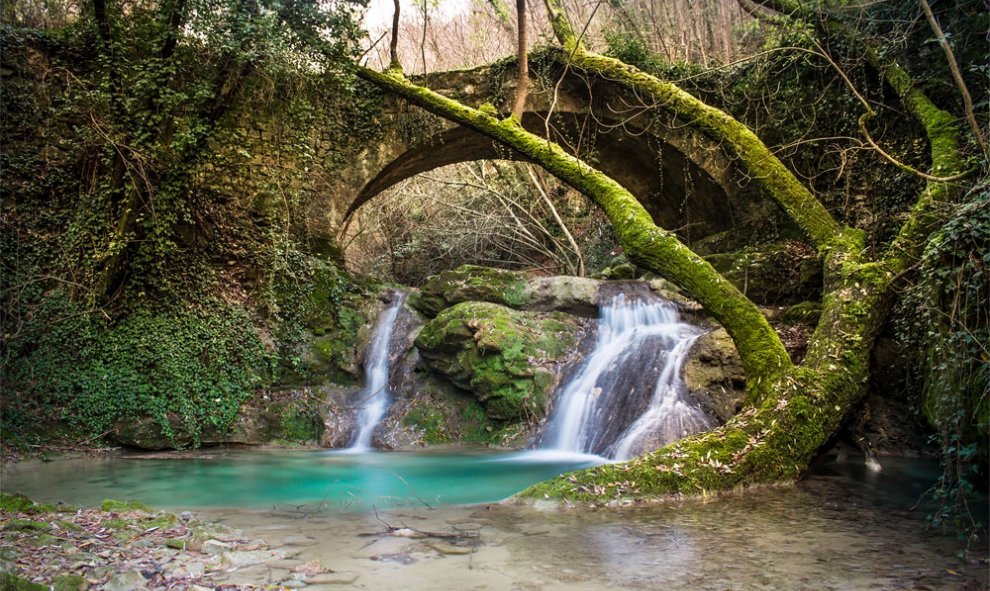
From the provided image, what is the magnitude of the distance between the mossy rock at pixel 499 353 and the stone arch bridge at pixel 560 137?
274cm

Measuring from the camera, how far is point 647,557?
322 centimetres

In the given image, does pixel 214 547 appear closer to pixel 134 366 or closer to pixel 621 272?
pixel 134 366

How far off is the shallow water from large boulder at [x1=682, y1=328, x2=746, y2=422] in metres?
1.47

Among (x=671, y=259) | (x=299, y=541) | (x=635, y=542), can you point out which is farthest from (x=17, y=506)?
(x=671, y=259)

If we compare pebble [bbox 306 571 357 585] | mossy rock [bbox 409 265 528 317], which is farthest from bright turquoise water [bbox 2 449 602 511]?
mossy rock [bbox 409 265 528 317]

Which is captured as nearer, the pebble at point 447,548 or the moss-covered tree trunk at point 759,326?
the pebble at point 447,548

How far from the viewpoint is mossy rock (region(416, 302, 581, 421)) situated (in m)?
7.93

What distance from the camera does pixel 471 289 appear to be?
9.59 metres

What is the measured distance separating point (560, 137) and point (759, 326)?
5099mm

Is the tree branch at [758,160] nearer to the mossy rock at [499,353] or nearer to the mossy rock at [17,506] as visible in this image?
the mossy rock at [499,353]

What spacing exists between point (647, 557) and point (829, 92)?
26.7 ft

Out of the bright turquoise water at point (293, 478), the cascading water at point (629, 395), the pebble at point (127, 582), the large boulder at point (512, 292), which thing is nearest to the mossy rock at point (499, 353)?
the cascading water at point (629, 395)

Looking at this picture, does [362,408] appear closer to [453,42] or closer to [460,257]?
[460,257]

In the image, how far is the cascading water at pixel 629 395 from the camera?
263 inches
